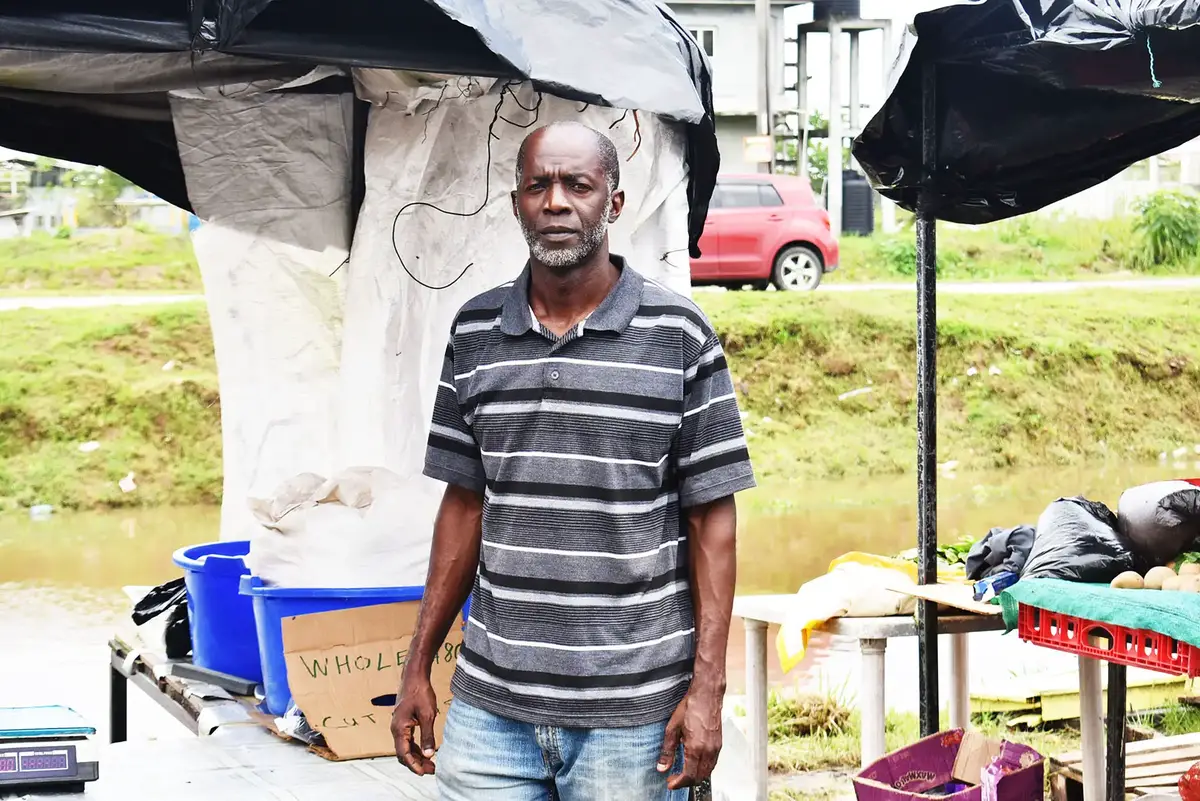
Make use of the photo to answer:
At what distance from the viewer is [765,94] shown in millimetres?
18078

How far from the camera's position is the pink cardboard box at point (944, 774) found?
356 cm

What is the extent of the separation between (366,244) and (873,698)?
1.88 meters

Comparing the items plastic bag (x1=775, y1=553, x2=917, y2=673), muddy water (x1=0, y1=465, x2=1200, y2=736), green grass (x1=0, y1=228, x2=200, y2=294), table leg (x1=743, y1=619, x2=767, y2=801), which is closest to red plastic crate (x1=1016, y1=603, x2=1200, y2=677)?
plastic bag (x1=775, y1=553, x2=917, y2=673)

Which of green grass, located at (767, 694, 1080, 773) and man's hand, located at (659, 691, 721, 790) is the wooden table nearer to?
green grass, located at (767, 694, 1080, 773)

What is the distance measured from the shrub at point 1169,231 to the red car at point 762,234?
647 centimetres

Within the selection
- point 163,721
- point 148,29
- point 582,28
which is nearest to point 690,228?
point 582,28

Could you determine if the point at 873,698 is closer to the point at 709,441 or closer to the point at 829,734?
the point at 709,441

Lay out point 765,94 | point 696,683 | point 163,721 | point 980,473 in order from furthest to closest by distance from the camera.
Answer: point 765,94, point 980,473, point 163,721, point 696,683

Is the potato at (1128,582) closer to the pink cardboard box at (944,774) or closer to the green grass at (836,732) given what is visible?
the pink cardboard box at (944,774)

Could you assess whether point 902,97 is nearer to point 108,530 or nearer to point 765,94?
point 108,530

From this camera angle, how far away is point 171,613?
16.7ft

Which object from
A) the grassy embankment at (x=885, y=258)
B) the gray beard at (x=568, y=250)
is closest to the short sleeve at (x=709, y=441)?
the gray beard at (x=568, y=250)

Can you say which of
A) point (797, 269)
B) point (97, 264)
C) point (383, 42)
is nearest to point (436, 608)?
point (383, 42)

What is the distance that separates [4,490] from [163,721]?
22.9 feet
